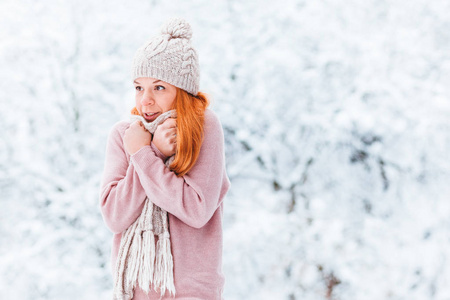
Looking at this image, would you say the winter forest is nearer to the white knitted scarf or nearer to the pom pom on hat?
the pom pom on hat

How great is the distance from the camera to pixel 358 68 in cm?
284

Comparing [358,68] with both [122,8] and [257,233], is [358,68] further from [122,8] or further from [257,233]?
[122,8]

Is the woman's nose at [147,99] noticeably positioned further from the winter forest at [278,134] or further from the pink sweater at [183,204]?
the winter forest at [278,134]

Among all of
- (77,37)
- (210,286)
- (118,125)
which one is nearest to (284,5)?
(77,37)

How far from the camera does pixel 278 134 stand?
9.27 feet

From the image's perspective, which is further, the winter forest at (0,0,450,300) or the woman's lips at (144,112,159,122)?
the winter forest at (0,0,450,300)

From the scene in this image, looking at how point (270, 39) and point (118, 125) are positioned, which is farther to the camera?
point (270, 39)

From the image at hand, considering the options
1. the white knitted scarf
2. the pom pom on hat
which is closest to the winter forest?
the pom pom on hat

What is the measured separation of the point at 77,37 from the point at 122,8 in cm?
31

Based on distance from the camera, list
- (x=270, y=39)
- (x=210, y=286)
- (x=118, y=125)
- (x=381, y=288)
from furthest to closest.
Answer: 1. (x=270, y=39)
2. (x=381, y=288)
3. (x=118, y=125)
4. (x=210, y=286)

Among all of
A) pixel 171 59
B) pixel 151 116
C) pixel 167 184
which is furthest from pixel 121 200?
pixel 171 59

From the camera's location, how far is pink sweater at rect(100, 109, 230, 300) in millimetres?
1130

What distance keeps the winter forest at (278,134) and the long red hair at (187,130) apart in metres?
1.49

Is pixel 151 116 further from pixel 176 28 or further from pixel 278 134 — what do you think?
pixel 278 134
